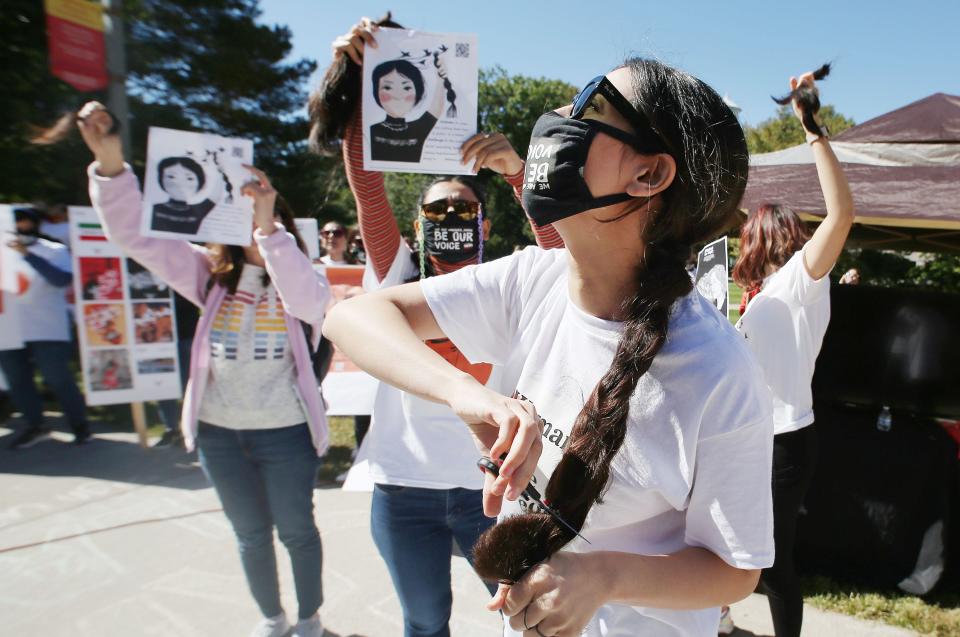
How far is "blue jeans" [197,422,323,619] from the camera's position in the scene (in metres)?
2.57

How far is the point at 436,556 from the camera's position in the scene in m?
1.96

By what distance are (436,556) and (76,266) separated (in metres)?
4.66

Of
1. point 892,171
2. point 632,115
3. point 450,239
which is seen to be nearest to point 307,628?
point 450,239

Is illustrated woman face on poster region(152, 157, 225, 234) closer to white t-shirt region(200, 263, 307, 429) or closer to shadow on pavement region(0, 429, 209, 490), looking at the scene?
white t-shirt region(200, 263, 307, 429)

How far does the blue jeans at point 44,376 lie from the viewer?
221 inches

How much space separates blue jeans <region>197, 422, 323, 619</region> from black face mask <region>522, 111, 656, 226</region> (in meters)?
1.94

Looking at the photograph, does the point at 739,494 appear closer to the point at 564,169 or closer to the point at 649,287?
the point at 649,287

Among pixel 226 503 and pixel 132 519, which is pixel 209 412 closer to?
pixel 226 503

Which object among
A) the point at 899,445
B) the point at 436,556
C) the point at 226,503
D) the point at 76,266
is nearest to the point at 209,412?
the point at 226,503

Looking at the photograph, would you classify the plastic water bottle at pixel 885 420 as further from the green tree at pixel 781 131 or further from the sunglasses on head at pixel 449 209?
the green tree at pixel 781 131

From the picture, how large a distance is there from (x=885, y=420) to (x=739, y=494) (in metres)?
3.55

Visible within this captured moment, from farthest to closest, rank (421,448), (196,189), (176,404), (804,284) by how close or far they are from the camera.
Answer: (176,404) < (196,189) < (804,284) < (421,448)

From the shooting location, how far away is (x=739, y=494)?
0.92 meters

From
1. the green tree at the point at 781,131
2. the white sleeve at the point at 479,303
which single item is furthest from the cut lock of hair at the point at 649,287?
the green tree at the point at 781,131
